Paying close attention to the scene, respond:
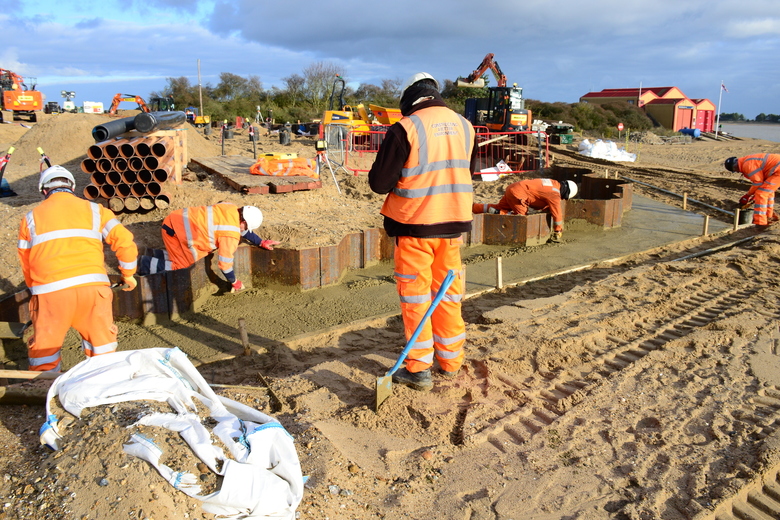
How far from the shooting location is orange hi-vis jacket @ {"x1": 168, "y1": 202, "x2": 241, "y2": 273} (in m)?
5.70

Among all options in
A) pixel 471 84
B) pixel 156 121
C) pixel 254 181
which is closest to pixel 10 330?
pixel 156 121

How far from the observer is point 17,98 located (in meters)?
26.5

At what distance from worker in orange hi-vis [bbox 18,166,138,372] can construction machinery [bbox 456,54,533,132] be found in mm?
15825

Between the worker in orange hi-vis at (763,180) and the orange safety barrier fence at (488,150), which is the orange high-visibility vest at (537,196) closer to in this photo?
the worker in orange hi-vis at (763,180)

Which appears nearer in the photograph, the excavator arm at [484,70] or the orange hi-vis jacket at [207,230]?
the orange hi-vis jacket at [207,230]

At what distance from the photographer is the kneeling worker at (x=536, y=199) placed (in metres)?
9.05

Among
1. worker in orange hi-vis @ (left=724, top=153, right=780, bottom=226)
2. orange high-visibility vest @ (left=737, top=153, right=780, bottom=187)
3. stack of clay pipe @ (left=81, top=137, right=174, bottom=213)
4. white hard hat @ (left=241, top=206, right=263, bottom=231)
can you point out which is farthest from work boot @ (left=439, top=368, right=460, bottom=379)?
orange high-visibility vest @ (left=737, top=153, right=780, bottom=187)

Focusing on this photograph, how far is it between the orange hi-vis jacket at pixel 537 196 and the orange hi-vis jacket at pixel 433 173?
19.5 feet

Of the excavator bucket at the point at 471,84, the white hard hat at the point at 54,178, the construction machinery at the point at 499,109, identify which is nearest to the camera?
the white hard hat at the point at 54,178

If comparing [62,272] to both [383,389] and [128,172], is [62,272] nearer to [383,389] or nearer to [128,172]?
[383,389]

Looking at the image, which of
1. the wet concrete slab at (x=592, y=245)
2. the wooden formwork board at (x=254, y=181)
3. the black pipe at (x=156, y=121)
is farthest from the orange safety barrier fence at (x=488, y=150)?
the black pipe at (x=156, y=121)

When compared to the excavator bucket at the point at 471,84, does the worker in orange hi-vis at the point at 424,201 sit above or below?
below

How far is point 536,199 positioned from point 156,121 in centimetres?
613

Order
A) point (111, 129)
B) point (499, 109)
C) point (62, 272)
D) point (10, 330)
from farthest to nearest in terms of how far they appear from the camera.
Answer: point (499, 109), point (111, 129), point (10, 330), point (62, 272)
